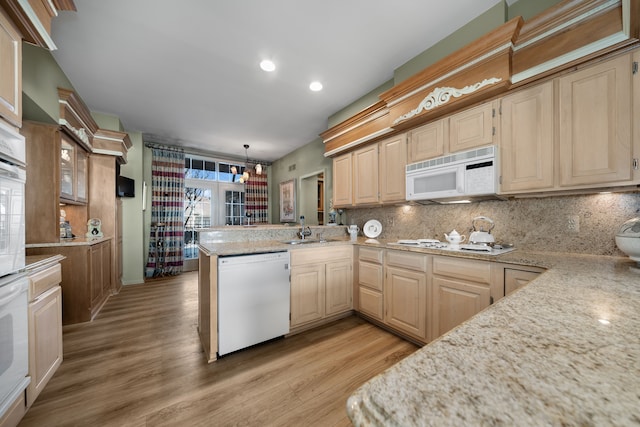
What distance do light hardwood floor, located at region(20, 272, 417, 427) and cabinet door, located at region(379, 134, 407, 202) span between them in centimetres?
148

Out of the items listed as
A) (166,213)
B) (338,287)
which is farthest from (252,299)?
(166,213)

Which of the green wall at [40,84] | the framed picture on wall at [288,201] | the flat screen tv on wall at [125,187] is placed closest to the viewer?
the green wall at [40,84]

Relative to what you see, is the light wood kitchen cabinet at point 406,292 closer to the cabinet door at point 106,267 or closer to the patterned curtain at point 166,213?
the cabinet door at point 106,267

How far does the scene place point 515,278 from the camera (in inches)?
62.2

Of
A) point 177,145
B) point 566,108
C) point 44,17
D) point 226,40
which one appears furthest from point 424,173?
point 177,145

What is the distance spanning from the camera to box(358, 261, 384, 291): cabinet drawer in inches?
97.4

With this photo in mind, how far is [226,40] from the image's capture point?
220cm

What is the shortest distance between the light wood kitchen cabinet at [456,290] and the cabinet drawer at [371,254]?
577 mm

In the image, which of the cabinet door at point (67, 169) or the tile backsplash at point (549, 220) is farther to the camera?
the cabinet door at point (67, 169)

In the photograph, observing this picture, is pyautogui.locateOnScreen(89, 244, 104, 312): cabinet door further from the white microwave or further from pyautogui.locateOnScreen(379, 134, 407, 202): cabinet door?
the white microwave

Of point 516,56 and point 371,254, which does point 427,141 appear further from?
point 371,254

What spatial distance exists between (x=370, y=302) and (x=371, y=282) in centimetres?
22

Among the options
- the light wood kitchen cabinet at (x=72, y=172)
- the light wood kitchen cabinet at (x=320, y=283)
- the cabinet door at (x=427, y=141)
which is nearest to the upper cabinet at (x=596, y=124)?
the cabinet door at (x=427, y=141)

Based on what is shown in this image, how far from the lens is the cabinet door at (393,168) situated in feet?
8.51
